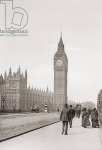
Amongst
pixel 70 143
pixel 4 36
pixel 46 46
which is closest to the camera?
pixel 70 143

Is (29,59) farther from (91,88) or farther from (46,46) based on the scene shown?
(91,88)

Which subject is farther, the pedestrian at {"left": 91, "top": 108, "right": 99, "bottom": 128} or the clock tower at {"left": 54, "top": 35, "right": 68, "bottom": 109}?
the pedestrian at {"left": 91, "top": 108, "right": 99, "bottom": 128}

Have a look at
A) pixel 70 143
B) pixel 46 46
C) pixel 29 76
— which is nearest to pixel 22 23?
pixel 46 46

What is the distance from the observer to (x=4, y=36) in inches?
439

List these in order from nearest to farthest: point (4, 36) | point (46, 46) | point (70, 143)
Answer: point (70, 143) < point (4, 36) < point (46, 46)

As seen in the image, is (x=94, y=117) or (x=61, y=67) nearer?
(x=94, y=117)

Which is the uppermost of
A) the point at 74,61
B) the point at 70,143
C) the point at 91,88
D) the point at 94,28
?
the point at 94,28

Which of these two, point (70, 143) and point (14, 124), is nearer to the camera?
point (70, 143)

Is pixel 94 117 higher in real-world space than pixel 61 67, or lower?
lower

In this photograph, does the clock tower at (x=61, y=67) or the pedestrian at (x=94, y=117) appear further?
the pedestrian at (x=94, y=117)

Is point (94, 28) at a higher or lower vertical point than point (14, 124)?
higher

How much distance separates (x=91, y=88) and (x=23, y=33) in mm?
2407

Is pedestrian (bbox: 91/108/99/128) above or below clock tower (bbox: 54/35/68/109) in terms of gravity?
below

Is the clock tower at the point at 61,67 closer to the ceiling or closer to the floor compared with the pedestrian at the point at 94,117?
closer to the ceiling
